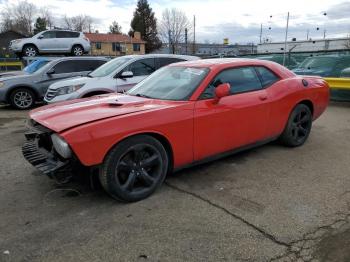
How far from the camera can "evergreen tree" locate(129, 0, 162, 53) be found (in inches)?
2918

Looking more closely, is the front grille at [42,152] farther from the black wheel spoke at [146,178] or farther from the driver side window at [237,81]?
the driver side window at [237,81]

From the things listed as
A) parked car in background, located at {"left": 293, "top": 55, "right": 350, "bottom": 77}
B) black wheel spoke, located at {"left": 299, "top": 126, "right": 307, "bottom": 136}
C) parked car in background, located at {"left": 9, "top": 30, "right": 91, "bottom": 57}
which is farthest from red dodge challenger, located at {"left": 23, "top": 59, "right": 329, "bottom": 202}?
parked car in background, located at {"left": 9, "top": 30, "right": 91, "bottom": 57}

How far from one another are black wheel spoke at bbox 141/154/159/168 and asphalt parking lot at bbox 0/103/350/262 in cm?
40

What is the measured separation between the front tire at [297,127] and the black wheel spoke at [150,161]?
2622 millimetres

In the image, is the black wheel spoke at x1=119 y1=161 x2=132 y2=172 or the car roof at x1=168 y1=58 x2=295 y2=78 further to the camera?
the car roof at x1=168 y1=58 x2=295 y2=78

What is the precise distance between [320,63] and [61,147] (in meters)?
11.7

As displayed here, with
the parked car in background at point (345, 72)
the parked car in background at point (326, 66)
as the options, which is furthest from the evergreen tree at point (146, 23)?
the parked car in background at point (345, 72)

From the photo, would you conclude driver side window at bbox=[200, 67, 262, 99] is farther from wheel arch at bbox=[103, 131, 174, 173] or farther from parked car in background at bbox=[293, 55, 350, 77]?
parked car in background at bbox=[293, 55, 350, 77]

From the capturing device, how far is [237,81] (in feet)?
16.3

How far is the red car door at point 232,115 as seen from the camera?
439 cm

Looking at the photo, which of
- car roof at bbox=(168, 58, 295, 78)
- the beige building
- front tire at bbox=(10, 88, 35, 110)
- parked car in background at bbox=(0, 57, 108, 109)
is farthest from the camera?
the beige building

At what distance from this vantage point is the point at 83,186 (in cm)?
441

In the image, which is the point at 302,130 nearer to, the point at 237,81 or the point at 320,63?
the point at 237,81

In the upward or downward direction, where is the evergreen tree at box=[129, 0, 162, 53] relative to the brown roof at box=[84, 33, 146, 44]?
upward
